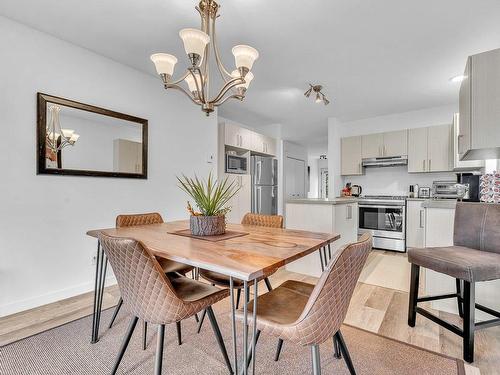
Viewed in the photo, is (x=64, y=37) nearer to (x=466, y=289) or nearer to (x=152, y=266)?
(x=152, y=266)

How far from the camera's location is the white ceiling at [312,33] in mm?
1930

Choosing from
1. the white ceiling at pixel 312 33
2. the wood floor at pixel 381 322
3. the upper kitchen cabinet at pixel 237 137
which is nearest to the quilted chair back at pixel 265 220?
the wood floor at pixel 381 322

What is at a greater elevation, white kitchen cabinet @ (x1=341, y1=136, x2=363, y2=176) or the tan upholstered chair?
white kitchen cabinet @ (x1=341, y1=136, x2=363, y2=176)

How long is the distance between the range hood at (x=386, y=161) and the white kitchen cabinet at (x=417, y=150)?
0.10m

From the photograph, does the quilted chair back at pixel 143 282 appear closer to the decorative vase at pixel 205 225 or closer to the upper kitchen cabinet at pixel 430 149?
the decorative vase at pixel 205 225

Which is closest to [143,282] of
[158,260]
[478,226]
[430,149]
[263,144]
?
[158,260]

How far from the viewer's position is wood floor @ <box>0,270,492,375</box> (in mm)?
1646

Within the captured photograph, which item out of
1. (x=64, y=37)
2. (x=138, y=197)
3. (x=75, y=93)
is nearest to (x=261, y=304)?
(x=138, y=197)

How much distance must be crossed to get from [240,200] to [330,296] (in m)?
3.57

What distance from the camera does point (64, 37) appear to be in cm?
232

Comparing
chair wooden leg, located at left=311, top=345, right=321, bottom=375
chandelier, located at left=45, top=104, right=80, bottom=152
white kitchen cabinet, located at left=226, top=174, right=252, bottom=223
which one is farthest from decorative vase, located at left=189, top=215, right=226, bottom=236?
white kitchen cabinet, located at left=226, top=174, right=252, bottom=223

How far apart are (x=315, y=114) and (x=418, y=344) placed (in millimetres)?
3764

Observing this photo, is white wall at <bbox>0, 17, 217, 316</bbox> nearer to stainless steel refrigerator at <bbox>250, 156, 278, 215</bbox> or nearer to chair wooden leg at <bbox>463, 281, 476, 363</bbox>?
stainless steel refrigerator at <bbox>250, 156, 278, 215</bbox>

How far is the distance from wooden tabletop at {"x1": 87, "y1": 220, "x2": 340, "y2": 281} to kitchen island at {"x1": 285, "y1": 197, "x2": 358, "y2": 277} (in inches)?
53.5
